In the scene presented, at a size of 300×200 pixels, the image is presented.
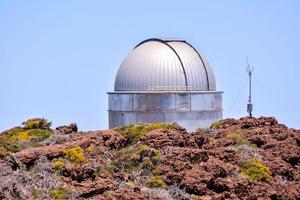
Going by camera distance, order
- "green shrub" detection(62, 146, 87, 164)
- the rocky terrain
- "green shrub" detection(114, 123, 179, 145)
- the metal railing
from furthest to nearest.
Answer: the metal railing → "green shrub" detection(114, 123, 179, 145) → "green shrub" detection(62, 146, 87, 164) → the rocky terrain

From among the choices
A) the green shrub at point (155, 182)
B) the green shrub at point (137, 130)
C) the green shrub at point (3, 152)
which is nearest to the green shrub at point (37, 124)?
the green shrub at point (137, 130)

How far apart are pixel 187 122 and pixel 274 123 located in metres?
8.49

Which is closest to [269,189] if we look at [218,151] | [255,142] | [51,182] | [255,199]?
[255,199]

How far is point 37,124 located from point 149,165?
9.65 metres

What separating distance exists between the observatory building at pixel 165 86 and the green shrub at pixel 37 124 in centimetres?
879

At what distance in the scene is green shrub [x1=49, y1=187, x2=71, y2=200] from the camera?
94.3 feet

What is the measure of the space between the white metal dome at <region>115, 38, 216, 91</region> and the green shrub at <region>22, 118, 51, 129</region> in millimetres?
8969

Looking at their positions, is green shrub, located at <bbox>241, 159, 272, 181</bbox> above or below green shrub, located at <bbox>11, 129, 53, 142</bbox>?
below

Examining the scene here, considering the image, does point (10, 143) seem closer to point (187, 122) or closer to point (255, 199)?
point (255, 199)

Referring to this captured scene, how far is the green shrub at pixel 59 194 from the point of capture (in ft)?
94.3

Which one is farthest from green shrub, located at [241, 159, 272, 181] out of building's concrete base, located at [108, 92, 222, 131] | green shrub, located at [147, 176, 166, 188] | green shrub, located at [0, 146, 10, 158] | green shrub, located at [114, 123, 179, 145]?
building's concrete base, located at [108, 92, 222, 131]

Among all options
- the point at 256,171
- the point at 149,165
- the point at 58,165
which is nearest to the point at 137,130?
the point at 149,165

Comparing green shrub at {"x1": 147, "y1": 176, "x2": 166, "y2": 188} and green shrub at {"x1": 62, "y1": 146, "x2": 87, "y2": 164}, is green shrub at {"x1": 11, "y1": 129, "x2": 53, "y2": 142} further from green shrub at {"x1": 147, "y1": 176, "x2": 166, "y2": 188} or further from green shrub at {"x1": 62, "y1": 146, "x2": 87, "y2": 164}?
green shrub at {"x1": 147, "y1": 176, "x2": 166, "y2": 188}

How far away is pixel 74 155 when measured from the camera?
108 ft
